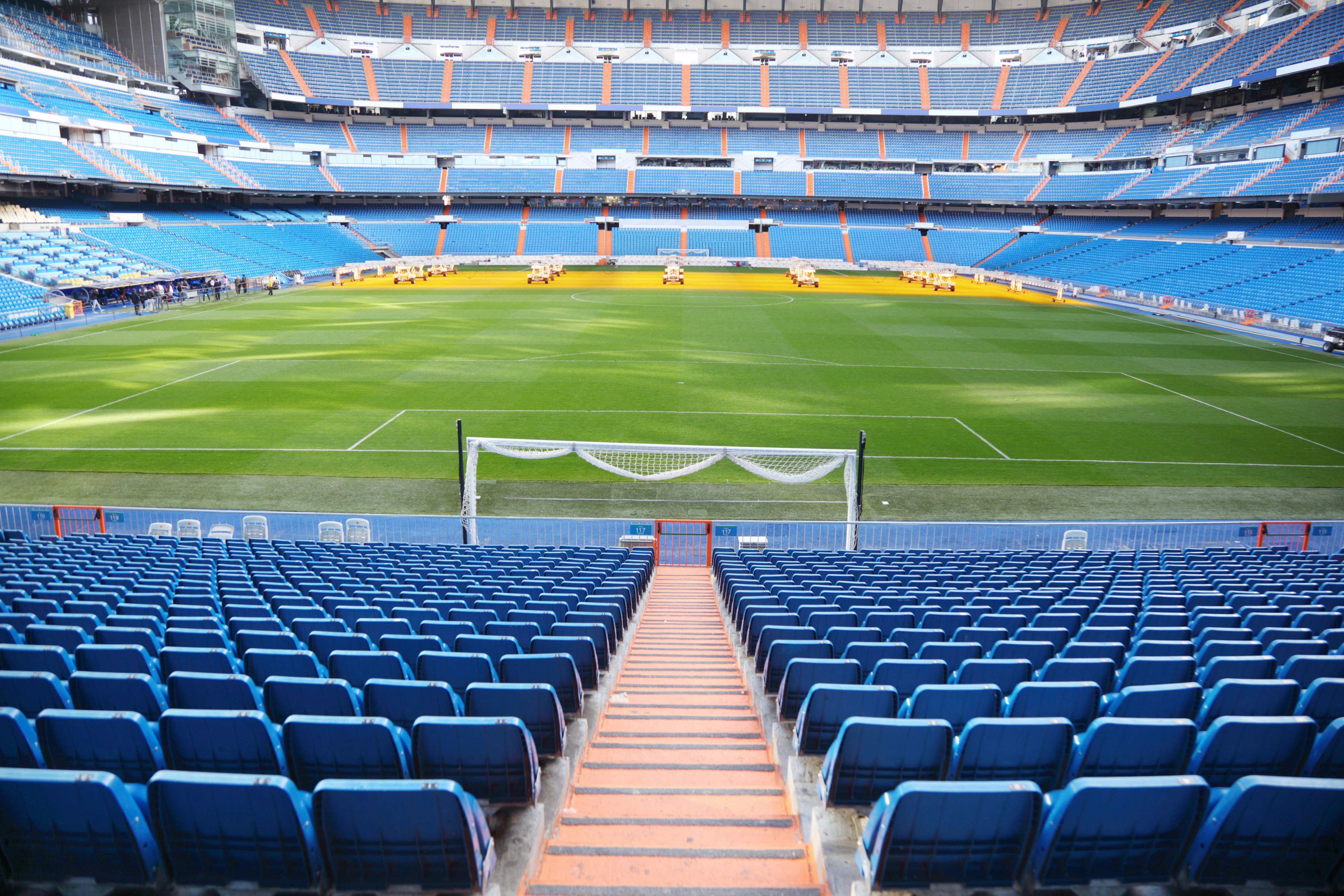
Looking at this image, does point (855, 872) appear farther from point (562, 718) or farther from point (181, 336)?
point (181, 336)

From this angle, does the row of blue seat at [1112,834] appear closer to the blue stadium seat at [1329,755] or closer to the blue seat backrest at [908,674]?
the blue stadium seat at [1329,755]

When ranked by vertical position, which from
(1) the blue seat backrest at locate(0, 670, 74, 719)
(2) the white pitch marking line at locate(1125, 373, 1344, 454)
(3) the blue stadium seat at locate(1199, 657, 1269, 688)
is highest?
(1) the blue seat backrest at locate(0, 670, 74, 719)

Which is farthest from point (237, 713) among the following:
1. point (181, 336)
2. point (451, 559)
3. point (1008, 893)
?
point (181, 336)

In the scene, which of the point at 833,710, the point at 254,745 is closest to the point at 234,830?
the point at 254,745

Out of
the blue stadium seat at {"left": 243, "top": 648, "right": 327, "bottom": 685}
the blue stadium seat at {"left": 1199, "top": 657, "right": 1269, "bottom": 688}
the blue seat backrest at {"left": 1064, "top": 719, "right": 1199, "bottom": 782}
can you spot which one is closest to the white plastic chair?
the blue stadium seat at {"left": 1199, "top": 657, "right": 1269, "bottom": 688}

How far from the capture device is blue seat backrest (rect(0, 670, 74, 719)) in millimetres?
5039

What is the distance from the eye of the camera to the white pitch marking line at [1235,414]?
25.0m

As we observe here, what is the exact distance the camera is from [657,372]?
110 feet

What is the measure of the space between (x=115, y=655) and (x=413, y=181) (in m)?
90.0

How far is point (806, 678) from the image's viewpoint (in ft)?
21.1

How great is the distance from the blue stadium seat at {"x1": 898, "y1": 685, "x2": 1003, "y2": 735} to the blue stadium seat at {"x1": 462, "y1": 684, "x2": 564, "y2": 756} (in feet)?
7.80

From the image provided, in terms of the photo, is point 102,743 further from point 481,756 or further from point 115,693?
point 481,756

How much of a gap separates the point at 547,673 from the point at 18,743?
3195 mm

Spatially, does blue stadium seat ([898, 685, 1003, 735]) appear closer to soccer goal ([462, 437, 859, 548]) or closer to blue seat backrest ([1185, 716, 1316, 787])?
blue seat backrest ([1185, 716, 1316, 787])
